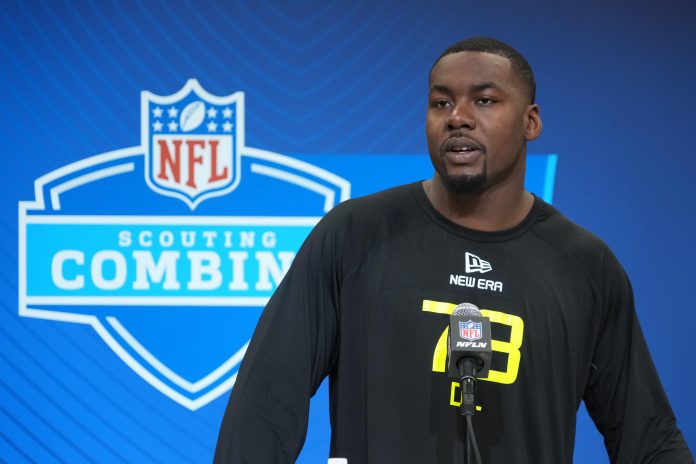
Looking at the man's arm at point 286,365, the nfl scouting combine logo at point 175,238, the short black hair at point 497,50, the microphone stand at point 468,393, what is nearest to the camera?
the microphone stand at point 468,393

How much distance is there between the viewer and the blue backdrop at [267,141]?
2.98 metres

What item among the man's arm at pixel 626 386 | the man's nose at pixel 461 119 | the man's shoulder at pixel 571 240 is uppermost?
Result: the man's nose at pixel 461 119

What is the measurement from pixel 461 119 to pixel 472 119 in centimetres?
2

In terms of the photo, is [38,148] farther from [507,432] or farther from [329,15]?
[507,432]

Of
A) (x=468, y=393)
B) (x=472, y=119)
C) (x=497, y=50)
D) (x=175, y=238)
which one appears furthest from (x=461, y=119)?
(x=175, y=238)

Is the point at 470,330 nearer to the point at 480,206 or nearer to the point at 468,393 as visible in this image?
the point at 468,393

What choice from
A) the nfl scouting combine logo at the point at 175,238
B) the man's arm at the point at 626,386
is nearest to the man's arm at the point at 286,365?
the man's arm at the point at 626,386

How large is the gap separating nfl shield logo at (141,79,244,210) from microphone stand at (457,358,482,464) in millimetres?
1837

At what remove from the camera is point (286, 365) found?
4.70 feet

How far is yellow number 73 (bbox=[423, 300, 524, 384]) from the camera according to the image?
57.3 inches

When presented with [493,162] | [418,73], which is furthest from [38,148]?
[493,162]

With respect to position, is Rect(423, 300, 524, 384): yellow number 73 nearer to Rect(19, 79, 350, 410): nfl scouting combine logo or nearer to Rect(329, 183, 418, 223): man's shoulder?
Rect(329, 183, 418, 223): man's shoulder

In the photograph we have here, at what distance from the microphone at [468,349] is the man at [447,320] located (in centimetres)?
15

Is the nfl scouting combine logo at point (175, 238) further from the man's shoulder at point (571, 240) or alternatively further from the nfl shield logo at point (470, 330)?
the nfl shield logo at point (470, 330)
